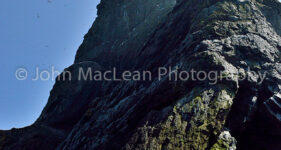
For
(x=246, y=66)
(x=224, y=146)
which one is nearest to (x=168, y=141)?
(x=224, y=146)

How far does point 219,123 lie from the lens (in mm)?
21266

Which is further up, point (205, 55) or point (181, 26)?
point (181, 26)

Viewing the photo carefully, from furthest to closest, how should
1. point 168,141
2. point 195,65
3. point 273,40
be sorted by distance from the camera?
point 273,40 < point 195,65 < point 168,141

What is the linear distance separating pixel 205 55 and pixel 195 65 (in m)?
1.86

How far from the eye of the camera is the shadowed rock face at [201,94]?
68.9 ft

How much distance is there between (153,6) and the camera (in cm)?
A: 7762

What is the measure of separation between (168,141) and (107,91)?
28.9 meters

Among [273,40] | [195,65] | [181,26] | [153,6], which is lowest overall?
[273,40]

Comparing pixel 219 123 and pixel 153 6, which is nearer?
pixel 219 123

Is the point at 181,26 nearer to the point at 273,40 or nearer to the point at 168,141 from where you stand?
the point at 273,40

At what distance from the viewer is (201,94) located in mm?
22812

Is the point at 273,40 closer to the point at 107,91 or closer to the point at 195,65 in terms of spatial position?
the point at 195,65

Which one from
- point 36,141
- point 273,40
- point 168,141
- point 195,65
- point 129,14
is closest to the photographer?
point 168,141

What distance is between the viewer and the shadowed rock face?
68.9 feet
